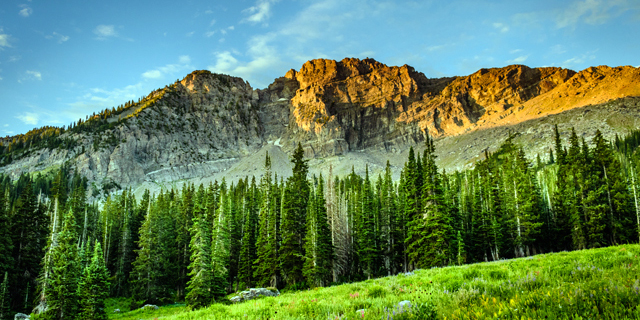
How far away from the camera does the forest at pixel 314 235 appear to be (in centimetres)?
3338

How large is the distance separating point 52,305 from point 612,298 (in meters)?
41.5

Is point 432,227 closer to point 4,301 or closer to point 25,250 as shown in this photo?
point 4,301

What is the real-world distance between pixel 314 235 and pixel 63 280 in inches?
998

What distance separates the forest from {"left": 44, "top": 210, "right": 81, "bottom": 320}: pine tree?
4.5 inches

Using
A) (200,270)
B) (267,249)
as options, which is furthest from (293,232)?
(200,270)

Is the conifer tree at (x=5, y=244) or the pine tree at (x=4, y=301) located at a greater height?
the conifer tree at (x=5, y=244)

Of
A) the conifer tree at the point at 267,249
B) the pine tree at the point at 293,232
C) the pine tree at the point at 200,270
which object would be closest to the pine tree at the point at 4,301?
the pine tree at the point at 200,270

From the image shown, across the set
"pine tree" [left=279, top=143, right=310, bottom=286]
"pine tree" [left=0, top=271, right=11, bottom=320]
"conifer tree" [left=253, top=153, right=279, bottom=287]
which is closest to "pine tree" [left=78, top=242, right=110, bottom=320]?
"pine tree" [left=0, top=271, right=11, bottom=320]

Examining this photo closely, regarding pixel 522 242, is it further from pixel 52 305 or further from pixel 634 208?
pixel 52 305

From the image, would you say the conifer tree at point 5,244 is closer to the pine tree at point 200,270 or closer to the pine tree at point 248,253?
the pine tree at point 200,270

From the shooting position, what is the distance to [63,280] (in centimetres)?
3189

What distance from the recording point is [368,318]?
5.86 metres

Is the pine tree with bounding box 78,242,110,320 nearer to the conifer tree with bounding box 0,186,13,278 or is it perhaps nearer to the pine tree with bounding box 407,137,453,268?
the conifer tree with bounding box 0,186,13,278

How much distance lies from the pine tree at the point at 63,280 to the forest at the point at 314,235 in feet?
0.37
